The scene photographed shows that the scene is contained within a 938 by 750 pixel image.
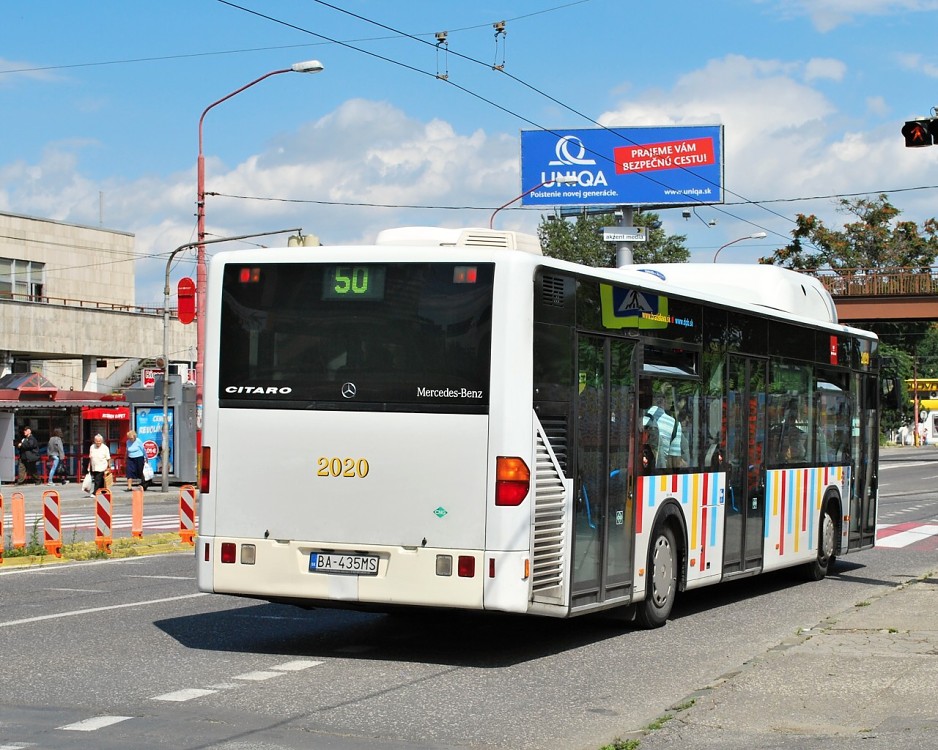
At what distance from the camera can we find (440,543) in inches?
403

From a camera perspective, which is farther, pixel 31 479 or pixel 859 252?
pixel 859 252

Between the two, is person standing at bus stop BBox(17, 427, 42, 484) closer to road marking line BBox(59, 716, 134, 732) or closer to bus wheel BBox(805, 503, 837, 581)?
bus wheel BBox(805, 503, 837, 581)

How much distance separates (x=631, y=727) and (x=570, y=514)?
2.66 meters

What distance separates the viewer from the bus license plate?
10.4 m

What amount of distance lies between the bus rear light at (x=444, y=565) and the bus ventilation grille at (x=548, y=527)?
57 cm

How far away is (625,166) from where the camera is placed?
6800cm

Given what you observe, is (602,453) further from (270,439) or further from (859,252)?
(859,252)

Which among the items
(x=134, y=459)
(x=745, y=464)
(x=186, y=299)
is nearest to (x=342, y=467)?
(x=745, y=464)

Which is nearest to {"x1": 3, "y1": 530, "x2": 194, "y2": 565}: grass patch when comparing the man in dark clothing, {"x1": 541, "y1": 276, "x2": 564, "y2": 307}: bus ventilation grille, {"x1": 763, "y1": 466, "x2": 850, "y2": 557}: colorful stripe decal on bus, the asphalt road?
the asphalt road

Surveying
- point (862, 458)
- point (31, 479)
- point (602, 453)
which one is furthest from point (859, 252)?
point (602, 453)

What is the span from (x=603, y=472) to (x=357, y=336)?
2.13 m

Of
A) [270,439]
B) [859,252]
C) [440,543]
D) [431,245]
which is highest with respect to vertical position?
[859,252]

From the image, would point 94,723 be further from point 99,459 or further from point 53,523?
point 99,459

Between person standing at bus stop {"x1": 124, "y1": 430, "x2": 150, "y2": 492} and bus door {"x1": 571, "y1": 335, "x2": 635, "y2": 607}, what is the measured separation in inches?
1182
